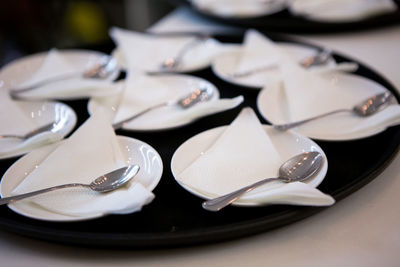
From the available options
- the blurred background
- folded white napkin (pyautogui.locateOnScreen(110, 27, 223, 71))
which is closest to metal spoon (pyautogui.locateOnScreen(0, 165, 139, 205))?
folded white napkin (pyautogui.locateOnScreen(110, 27, 223, 71))

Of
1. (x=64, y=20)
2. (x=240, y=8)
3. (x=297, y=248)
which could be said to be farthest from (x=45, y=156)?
(x=64, y=20)

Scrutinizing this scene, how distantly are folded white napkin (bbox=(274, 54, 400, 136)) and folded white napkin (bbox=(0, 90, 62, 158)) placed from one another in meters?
0.31

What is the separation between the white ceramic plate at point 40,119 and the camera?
0.58 metres

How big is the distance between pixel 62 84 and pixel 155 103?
6.7 inches

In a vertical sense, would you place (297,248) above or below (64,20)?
above

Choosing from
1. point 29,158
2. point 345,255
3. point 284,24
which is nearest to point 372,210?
point 345,255

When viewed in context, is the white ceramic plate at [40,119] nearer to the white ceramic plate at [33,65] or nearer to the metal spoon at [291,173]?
the white ceramic plate at [33,65]

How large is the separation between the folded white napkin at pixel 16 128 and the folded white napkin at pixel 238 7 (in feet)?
1.73

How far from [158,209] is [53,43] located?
5.72 ft

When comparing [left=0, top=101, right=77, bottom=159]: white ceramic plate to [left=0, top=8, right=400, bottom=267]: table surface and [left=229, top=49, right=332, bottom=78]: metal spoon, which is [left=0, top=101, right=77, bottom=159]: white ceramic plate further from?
[left=229, top=49, right=332, bottom=78]: metal spoon

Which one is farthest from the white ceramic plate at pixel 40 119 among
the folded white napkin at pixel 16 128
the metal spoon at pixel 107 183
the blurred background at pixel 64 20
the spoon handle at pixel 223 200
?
the blurred background at pixel 64 20

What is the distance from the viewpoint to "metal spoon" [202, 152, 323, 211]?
0.46 metres

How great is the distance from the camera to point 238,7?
1074mm

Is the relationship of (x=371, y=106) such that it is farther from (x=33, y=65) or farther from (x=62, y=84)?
(x=33, y=65)
